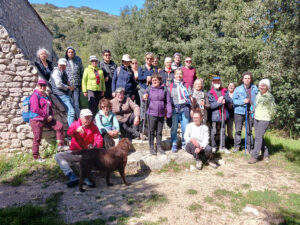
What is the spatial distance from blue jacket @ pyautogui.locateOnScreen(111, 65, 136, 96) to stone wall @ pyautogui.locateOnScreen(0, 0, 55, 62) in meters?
2.49

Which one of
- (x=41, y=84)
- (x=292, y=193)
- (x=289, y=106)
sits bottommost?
(x=292, y=193)

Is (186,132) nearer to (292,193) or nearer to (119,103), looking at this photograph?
(119,103)

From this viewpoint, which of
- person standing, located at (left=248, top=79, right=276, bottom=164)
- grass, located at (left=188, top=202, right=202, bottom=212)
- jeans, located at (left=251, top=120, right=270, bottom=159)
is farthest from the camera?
jeans, located at (left=251, top=120, right=270, bottom=159)

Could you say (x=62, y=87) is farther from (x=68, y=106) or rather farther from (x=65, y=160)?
(x=65, y=160)

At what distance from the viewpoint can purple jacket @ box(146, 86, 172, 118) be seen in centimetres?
508

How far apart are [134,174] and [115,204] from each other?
1.39 meters

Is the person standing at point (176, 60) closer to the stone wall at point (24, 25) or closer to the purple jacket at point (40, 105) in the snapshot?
the purple jacket at point (40, 105)

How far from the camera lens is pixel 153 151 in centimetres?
539

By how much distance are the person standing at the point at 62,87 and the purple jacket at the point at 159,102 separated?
214cm

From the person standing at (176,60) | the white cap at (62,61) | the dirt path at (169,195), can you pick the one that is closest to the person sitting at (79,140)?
the dirt path at (169,195)

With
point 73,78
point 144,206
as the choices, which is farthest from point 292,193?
point 73,78

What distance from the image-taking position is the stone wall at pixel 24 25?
22.6 ft

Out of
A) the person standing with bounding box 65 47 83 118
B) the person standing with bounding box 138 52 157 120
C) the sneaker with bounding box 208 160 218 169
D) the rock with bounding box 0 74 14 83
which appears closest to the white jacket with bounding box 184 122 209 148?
the sneaker with bounding box 208 160 218 169

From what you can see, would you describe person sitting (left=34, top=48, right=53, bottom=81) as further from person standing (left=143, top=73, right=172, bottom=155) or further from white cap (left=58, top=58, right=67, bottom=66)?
person standing (left=143, top=73, right=172, bottom=155)
